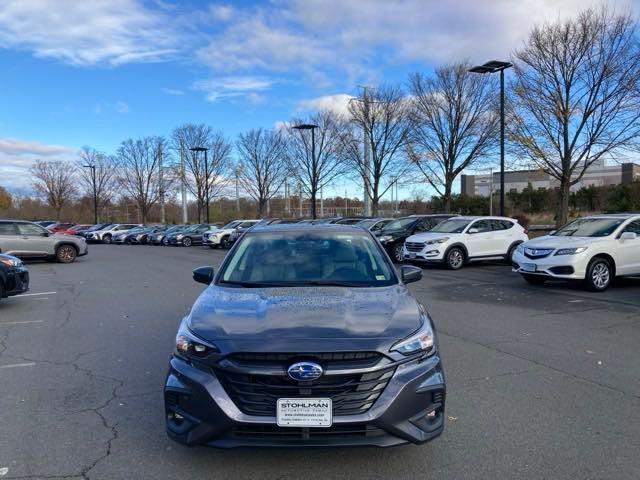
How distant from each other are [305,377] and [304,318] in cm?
50

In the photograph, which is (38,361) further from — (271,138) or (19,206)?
(19,206)

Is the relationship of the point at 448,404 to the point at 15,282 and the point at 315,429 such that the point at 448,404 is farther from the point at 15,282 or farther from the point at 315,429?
the point at 15,282

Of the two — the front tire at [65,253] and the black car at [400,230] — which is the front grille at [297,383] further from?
the front tire at [65,253]

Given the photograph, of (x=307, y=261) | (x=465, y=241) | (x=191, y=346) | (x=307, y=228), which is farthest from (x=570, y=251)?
(x=191, y=346)

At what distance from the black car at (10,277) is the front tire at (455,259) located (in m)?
11.3

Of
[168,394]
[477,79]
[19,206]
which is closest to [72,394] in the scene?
[168,394]

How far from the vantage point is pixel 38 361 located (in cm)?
607

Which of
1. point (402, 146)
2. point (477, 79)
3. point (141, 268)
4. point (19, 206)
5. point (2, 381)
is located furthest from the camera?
point (19, 206)

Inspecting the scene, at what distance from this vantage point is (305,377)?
10.0 ft

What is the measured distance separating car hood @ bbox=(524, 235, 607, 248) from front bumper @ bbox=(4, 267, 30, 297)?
409 inches

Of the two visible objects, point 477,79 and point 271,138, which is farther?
point 271,138

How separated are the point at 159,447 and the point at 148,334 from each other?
12.6 ft

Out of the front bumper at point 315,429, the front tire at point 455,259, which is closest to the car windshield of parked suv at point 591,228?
the front tire at point 455,259

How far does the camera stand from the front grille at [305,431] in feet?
10.0
